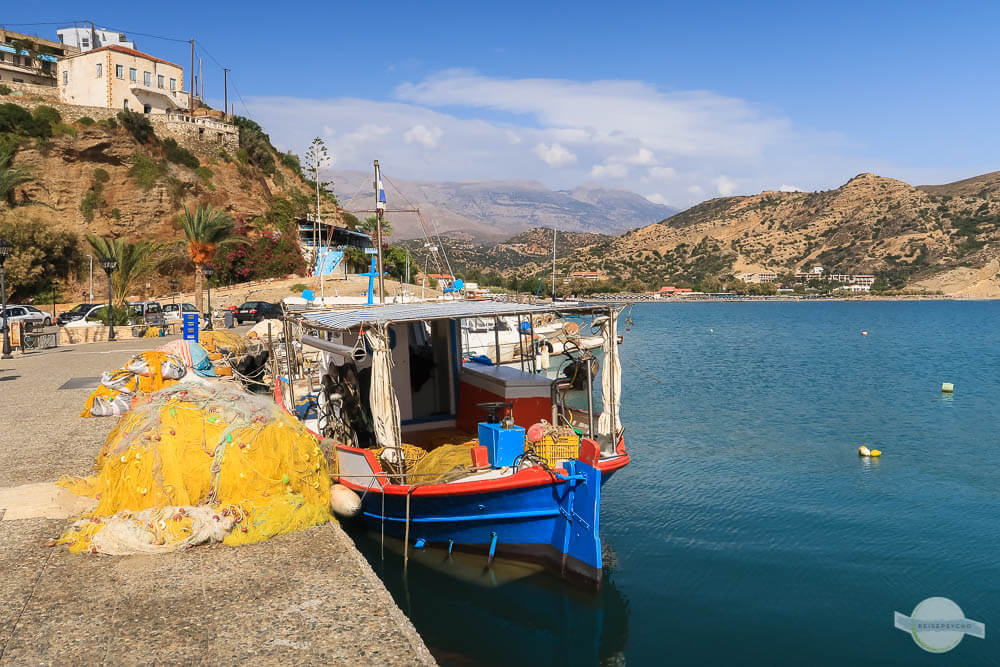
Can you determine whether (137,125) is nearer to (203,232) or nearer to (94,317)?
(203,232)

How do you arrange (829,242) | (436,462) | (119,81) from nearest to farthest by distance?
1. (436,462)
2. (119,81)
3. (829,242)

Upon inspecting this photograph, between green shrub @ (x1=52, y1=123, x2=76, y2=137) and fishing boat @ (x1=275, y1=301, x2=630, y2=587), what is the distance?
4822 cm

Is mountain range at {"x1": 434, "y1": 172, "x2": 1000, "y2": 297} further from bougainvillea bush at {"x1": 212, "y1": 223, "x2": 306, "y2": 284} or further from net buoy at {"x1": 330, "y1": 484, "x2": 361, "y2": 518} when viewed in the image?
net buoy at {"x1": 330, "y1": 484, "x2": 361, "y2": 518}

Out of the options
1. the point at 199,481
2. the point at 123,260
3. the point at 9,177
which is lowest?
the point at 199,481

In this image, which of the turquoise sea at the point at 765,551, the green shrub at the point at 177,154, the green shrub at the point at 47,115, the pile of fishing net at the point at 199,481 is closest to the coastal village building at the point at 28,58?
the green shrub at the point at 47,115

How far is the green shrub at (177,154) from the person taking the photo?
5497 cm

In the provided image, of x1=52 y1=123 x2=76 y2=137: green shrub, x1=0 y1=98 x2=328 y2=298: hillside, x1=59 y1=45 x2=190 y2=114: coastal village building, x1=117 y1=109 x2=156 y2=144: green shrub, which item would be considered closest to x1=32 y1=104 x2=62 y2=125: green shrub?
x1=0 y1=98 x2=328 y2=298: hillside

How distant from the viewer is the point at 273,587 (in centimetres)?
639

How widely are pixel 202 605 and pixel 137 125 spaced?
181 ft

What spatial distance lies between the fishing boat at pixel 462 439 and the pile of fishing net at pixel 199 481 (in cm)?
118

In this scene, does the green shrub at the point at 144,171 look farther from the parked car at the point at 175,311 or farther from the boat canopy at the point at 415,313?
the boat canopy at the point at 415,313

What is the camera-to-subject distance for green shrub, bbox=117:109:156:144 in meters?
52.5

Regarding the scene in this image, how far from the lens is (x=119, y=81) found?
6091cm

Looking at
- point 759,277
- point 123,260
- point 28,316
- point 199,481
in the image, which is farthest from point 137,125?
point 759,277
